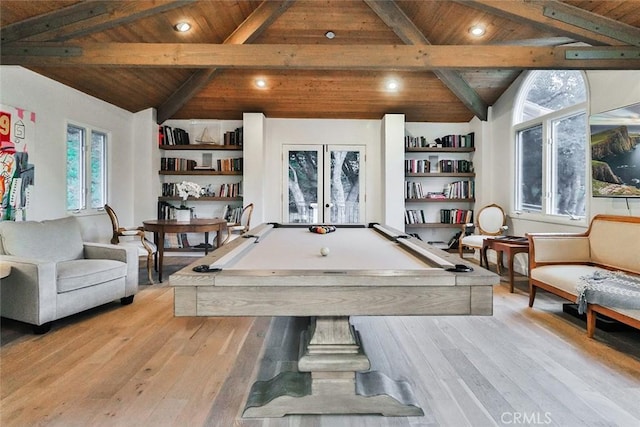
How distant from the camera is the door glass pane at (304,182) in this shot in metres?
6.51

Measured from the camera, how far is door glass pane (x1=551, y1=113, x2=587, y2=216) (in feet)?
14.0

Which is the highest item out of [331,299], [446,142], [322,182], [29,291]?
[446,142]

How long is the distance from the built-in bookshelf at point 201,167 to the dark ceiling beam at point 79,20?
2.64 metres

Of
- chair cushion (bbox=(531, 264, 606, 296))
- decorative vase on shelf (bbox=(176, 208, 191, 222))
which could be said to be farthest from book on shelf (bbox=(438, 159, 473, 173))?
decorative vase on shelf (bbox=(176, 208, 191, 222))

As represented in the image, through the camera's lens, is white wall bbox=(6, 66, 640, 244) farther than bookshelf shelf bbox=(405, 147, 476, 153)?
No

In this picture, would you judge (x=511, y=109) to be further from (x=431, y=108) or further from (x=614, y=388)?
(x=614, y=388)

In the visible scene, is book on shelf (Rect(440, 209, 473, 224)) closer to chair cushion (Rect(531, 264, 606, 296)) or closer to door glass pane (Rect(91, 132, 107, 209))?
chair cushion (Rect(531, 264, 606, 296))

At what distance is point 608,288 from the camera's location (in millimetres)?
2680

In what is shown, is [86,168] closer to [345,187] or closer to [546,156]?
[345,187]

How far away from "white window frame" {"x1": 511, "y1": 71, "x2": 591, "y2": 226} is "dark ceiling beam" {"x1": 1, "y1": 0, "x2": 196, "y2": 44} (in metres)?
4.31

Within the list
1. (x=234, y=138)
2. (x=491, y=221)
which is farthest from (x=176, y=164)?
(x=491, y=221)

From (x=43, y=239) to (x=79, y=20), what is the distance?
2.08m

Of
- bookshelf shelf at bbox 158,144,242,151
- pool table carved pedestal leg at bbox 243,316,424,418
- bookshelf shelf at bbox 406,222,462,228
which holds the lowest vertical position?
pool table carved pedestal leg at bbox 243,316,424,418

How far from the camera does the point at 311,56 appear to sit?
3703 mm
